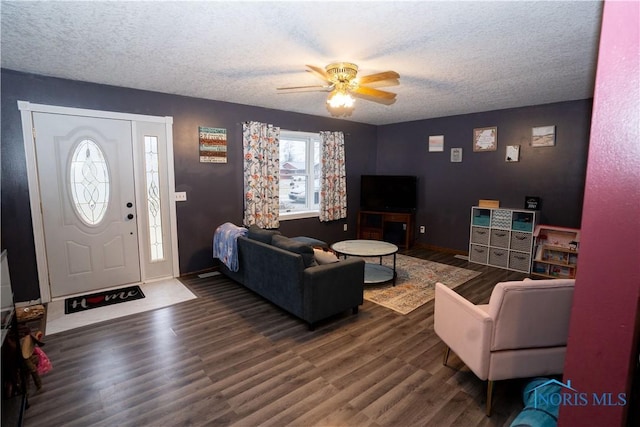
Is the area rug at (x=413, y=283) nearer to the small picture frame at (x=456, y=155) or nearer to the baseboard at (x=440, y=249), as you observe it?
the baseboard at (x=440, y=249)

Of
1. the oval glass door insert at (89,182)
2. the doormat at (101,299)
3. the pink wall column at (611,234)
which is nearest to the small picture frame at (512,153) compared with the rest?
the pink wall column at (611,234)

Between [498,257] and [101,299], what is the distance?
5.55 metres

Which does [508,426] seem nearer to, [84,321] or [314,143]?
[84,321]

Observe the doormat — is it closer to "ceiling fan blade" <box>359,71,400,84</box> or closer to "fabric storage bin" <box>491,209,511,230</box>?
"ceiling fan blade" <box>359,71,400,84</box>

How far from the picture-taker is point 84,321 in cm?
312

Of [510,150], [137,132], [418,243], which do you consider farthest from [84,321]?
[510,150]

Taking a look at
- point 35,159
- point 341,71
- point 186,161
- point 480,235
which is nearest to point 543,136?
point 480,235

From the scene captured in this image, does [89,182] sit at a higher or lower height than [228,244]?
higher

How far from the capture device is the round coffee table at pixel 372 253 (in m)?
4.11

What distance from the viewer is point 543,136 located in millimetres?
4711

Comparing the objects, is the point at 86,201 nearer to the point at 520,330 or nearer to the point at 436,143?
the point at 520,330

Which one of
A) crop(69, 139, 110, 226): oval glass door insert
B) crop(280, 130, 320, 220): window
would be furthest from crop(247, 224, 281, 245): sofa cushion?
crop(69, 139, 110, 226): oval glass door insert

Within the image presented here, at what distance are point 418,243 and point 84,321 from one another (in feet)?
17.6

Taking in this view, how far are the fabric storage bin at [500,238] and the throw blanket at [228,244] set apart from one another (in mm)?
3854
